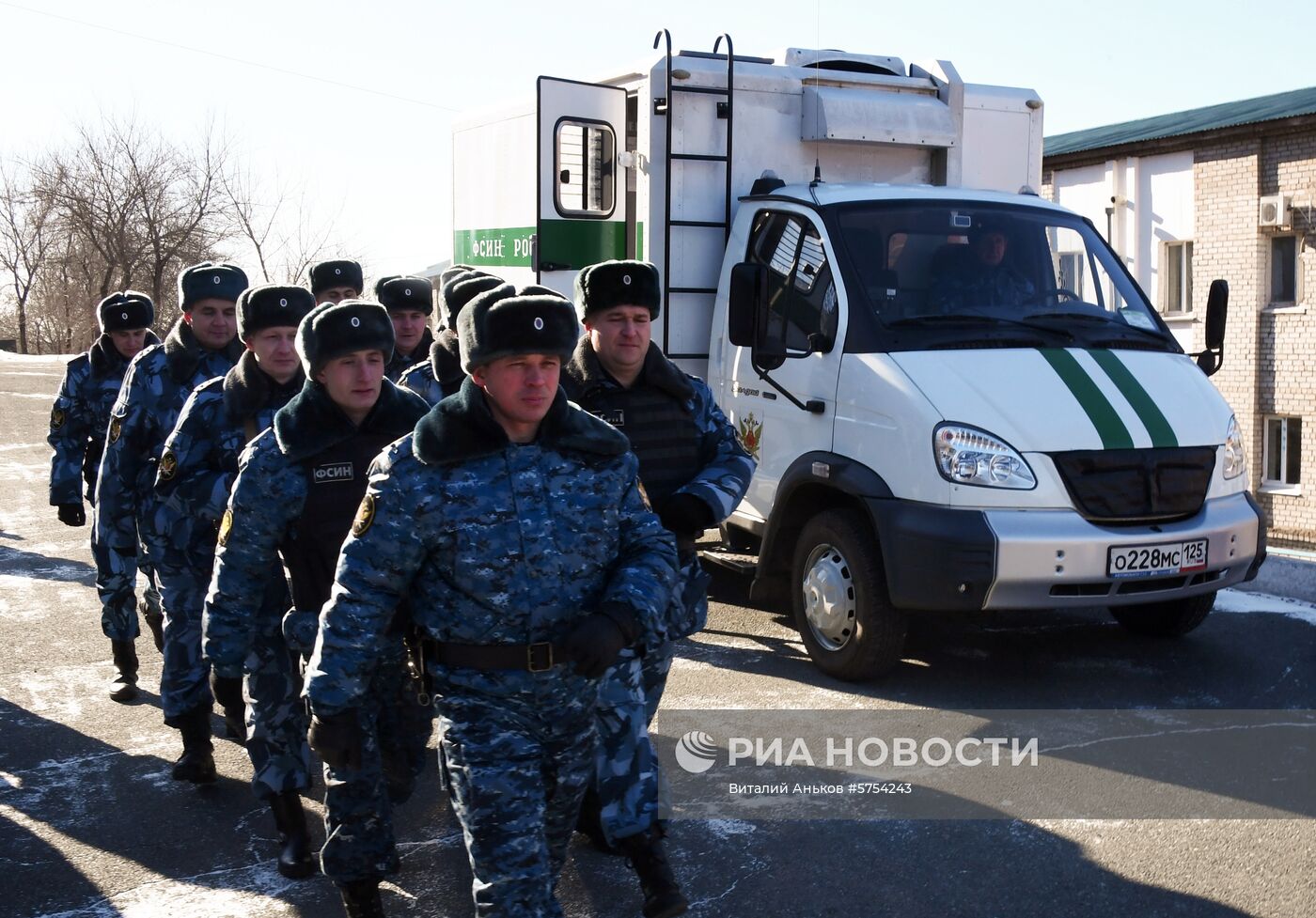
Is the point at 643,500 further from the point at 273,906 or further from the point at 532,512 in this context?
the point at 273,906

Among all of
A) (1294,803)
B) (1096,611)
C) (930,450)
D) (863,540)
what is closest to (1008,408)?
(930,450)

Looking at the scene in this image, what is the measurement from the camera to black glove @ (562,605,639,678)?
3059mm

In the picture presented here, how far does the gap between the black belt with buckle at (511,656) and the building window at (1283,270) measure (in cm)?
2728

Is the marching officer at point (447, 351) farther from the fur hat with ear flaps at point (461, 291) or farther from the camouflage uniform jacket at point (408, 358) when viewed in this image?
the camouflage uniform jacket at point (408, 358)

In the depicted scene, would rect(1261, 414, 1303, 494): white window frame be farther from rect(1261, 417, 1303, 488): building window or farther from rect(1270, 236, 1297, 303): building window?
rect(1270, 236, 1297, 303): building window

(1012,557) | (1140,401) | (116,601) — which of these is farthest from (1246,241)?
(116,601)

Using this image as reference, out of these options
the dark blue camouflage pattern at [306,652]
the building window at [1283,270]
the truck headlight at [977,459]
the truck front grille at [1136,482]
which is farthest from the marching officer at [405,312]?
the building window at [1283,270]

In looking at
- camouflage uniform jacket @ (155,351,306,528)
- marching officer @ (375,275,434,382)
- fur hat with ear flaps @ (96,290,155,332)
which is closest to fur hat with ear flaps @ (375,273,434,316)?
marching officer @ (375,275,434,382)

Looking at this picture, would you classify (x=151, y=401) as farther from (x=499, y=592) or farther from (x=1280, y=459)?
(x=1280, y=459)

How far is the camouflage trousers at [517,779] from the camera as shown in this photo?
122 inches

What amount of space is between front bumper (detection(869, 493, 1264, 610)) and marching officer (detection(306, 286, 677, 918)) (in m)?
2.74

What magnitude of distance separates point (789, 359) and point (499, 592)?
3970 mm

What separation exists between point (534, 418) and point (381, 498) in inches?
15.7

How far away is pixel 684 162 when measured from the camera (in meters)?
7.96
